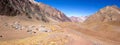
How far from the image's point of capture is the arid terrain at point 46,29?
832 inches

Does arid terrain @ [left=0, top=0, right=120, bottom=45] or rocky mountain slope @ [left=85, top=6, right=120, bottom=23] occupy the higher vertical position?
rocky mountain slope @ [left=85, top=6, right=120, bottom=23]

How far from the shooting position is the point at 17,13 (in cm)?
5209

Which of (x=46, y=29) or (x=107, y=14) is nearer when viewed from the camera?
(x=46, y=29)

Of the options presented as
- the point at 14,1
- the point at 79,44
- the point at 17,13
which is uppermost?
the point at 14,1

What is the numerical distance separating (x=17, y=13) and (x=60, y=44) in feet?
116

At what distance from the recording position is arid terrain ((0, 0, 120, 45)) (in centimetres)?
2112

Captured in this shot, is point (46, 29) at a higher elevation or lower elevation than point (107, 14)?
lower

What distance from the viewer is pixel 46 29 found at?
30.0 meters

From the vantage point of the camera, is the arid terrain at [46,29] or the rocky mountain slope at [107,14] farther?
the rocky mountain slope at [107,14]

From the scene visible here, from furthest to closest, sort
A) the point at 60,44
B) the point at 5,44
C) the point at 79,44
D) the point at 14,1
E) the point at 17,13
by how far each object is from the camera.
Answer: the point at 14,1
the point at 17,13
the point at 79,44
the point at 60,44
the point at 5,44

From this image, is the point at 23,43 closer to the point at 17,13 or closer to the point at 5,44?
the point at 5,44

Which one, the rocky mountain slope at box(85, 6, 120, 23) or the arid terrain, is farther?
the rocky mountain slope at box(85, 6, 120, 23)

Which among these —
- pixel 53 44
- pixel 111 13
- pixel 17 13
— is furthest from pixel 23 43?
pixel 111 13

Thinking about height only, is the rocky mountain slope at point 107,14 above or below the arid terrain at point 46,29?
above
